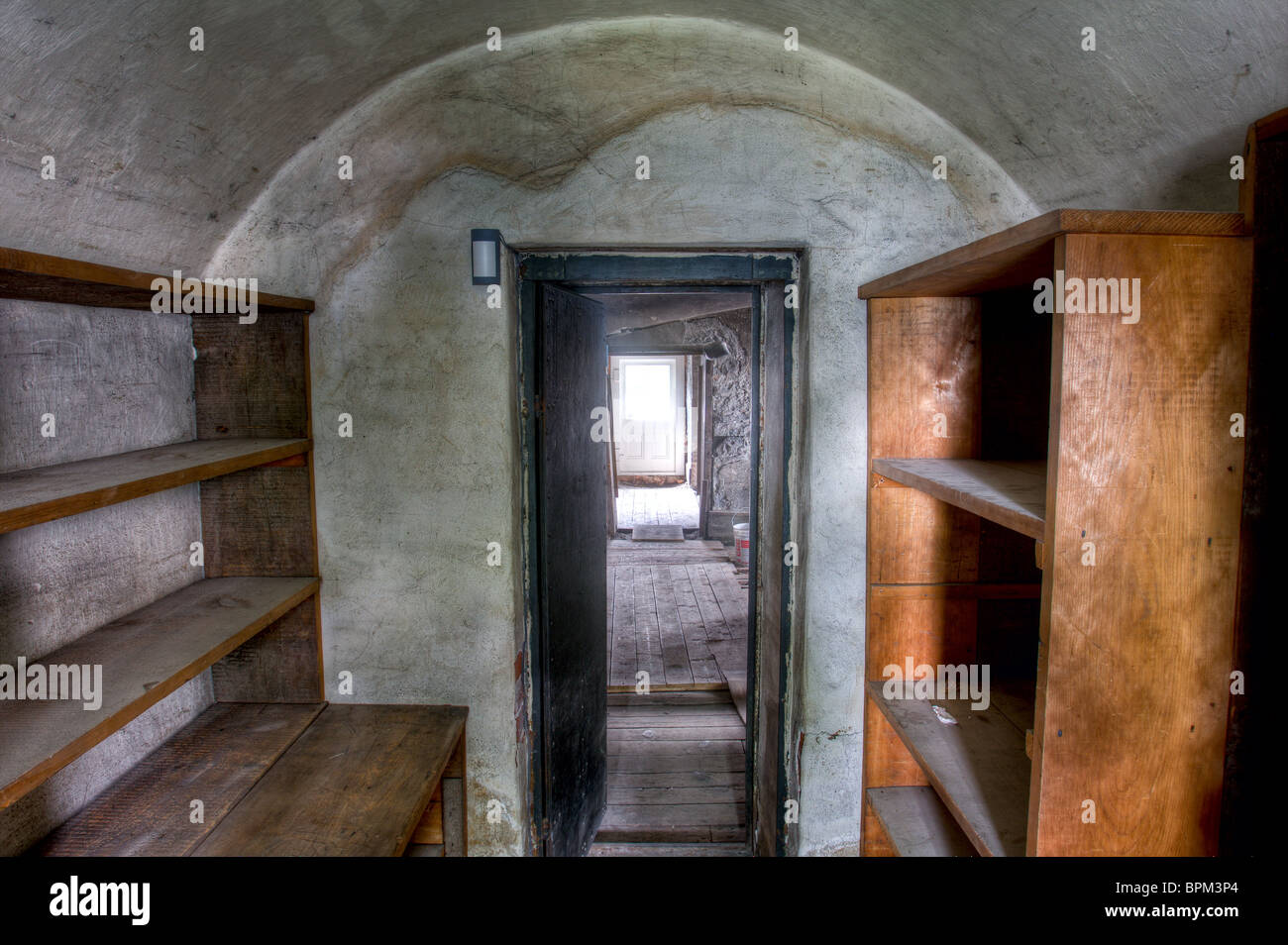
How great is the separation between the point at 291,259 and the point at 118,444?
74 centimetres

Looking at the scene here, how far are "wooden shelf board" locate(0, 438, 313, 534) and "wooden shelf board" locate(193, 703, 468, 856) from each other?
86 cm

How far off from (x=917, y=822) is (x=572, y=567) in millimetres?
1453

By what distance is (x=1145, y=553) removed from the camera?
3.82 ft

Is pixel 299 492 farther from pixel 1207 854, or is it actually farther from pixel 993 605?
pixel 1207 854

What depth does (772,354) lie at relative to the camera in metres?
2.52

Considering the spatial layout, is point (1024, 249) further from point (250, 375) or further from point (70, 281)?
point (250, 375)

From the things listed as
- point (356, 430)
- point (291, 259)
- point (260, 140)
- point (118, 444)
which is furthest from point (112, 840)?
point (260, 140)

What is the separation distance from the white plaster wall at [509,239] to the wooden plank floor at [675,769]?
3.45 feet

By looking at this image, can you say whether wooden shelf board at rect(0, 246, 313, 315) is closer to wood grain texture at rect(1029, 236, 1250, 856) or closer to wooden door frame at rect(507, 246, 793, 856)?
wooden door frame at rect(507, 246, 793, 856)

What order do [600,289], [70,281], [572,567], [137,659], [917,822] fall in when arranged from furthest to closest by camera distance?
[572,567] → [600,289] → [917,822] → [137,659] → [70,281]

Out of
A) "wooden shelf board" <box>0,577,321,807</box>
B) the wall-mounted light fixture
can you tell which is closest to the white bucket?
the wall-mounted light fixture

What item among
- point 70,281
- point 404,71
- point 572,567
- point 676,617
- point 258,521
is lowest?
point 676,617

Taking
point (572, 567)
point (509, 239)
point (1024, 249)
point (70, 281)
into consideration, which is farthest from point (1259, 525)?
point (70, 281)

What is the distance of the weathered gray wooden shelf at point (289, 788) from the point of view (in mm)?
1670
